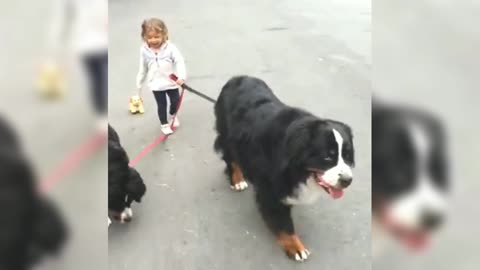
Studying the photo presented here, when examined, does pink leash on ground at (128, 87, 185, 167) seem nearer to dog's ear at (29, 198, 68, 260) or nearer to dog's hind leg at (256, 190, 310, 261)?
dog's hind leg at (256, 190, 310, 261)

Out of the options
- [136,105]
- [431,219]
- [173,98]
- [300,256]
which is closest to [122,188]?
[300,256]

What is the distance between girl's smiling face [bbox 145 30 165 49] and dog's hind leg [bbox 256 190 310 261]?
1230 millimetres

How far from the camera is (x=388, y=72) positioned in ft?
2.01

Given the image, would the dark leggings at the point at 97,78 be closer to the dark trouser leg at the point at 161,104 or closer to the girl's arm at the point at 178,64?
the girl's arm at the point at 178,64

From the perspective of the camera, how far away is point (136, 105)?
3.62 m

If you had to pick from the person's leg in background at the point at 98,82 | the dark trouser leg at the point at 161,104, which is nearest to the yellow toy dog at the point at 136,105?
the dark trouser leg at the point at 161,104

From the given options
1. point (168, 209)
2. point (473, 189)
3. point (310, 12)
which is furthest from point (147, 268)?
point (310, 12)

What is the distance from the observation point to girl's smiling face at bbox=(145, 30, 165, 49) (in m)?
2.88

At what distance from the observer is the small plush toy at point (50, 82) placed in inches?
19.1

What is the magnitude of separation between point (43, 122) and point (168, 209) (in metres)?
2.28

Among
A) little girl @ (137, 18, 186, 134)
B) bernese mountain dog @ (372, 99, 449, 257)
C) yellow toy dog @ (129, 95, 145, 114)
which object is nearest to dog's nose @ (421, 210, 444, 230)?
bernese mountain dog @ (372, 99, 449, 257)

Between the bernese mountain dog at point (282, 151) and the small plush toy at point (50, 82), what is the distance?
1.48m

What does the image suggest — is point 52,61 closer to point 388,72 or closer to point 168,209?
point 388,72

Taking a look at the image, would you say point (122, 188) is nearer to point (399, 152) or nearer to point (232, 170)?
point (232, 170)
